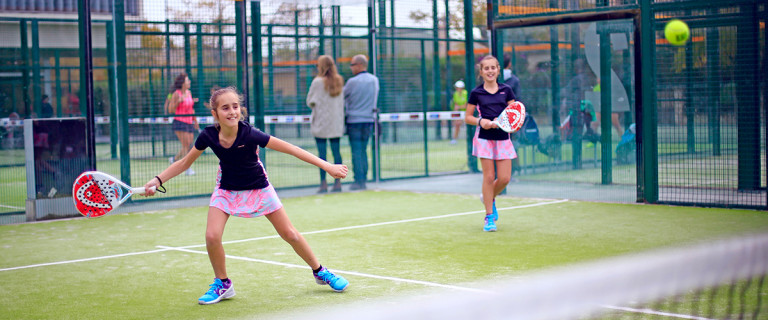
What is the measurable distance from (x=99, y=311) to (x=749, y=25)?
722cm

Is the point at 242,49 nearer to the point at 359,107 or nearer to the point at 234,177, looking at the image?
the point at 359,107

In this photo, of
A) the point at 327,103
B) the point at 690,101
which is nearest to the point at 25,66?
the point at 327,103

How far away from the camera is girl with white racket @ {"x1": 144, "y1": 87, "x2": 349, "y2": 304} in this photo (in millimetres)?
5430

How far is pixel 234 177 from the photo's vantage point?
219 inches

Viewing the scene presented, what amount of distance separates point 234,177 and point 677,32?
19.1 feet

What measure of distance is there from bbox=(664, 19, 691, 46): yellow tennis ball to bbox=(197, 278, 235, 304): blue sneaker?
6.11m

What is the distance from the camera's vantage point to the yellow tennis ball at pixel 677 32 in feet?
30.3

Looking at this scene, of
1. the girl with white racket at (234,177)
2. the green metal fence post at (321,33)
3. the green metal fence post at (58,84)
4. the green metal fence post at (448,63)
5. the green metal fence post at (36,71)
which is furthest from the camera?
the green metal fence post at (58,84)

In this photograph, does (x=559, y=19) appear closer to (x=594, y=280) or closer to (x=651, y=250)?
(x=651, y=250)

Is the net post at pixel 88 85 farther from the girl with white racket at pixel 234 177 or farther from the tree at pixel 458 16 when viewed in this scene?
the tree at pixel 458 16

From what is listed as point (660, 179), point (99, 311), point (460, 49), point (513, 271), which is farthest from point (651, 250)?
point (460, 49)

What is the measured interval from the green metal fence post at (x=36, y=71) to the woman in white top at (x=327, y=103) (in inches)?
299

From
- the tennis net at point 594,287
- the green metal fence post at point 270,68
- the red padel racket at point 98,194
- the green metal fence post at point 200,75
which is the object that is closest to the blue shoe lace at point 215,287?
the red padel racket at point 98,194

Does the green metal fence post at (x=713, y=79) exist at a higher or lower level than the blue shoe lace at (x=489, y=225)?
higher
